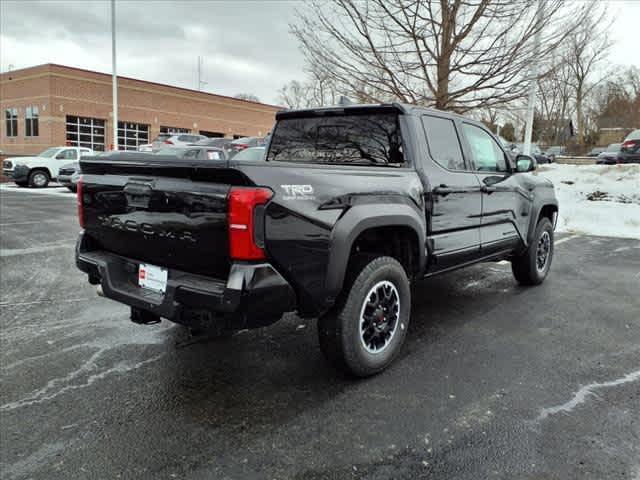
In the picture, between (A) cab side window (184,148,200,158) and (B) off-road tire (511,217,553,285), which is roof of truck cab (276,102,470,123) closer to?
(B) off-road tire (511,217,553,285)

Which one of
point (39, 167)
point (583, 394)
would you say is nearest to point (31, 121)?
point (39, 167)

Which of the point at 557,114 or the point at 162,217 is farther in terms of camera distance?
the point at 557,114

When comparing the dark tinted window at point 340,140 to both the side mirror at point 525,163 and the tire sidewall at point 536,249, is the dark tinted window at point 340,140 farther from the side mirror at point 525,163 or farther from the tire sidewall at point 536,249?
the tire sidewall at point 536,249

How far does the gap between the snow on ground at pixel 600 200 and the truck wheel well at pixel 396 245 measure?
803 centimetres

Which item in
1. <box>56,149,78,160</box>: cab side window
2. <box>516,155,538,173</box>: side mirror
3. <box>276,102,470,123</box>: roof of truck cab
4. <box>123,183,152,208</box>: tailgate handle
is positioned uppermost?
<box>56,149,78,160</box>: cab side window

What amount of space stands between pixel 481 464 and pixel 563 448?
496 mm

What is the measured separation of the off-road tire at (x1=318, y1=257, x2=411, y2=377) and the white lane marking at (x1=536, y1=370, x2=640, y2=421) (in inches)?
41.5

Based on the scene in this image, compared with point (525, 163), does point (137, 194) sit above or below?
below

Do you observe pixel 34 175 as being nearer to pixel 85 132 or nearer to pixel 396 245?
pixel 85 132

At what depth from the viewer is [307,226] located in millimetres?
2787

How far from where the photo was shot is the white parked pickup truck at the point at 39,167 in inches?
774

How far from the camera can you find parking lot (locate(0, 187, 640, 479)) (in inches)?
97.7

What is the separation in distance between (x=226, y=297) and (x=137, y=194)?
0.93m

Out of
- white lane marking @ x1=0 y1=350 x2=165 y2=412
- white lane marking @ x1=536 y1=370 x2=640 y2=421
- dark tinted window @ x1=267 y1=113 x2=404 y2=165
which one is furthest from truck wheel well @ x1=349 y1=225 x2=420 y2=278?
white lane marking @ x1=0 y1=350 x2=165 y2=412
